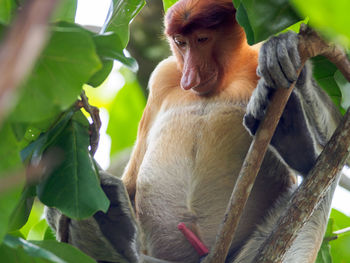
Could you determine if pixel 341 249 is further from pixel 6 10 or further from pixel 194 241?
pixel 6 10

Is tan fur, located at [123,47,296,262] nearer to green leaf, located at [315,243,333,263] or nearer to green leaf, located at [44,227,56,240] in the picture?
green leaf, located at [315,243,333,263]

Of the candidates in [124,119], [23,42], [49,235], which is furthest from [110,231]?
[124,119]

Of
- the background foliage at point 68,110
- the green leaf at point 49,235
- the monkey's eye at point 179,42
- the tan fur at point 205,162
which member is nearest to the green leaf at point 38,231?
the background foliage at point 68,110

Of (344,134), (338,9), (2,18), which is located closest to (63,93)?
(2,18)

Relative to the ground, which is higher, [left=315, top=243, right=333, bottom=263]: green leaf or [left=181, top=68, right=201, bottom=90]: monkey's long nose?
[left=181, top=68, right=201, bottom=90]: monkey's long nose

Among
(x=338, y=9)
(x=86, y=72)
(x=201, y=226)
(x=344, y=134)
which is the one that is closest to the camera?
(x=338, y=9)

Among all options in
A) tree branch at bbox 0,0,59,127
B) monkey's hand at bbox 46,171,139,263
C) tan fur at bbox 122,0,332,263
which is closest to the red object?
tan fur at bbox 122,0,332,263

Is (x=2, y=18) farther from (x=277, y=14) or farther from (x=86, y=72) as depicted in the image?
(x=277, y=14)

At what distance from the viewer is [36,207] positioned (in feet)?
11.7

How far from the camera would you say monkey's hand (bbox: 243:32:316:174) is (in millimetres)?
1666

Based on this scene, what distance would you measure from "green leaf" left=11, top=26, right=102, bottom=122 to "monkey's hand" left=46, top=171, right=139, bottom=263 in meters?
1.16

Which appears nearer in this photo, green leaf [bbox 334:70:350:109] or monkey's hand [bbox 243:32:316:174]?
monkey's hand [bbox 243:32:316:174]

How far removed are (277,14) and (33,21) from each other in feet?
4.15

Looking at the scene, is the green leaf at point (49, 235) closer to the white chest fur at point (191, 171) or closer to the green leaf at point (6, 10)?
the white chest fur at point (191, 171)
